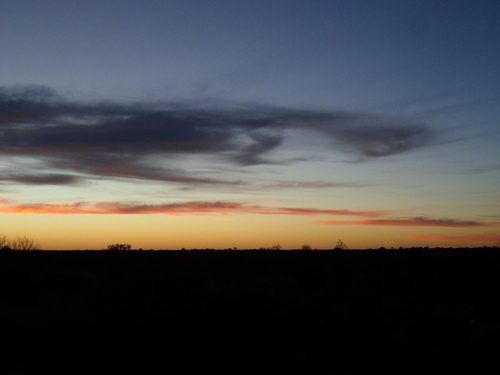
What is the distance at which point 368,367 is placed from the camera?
14.5m

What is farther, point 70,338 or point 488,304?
point 488,304

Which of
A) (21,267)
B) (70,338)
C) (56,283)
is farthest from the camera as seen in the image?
(21,267)

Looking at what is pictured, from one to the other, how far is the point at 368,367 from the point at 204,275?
2032cm

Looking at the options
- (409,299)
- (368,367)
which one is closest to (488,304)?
(409,299)

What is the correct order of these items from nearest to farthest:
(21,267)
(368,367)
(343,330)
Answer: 1. (368,367)
2. (343,330)
3. (21,267)

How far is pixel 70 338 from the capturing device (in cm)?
1656

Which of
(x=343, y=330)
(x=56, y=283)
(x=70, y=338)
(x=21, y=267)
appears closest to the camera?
(x=70, y=338)

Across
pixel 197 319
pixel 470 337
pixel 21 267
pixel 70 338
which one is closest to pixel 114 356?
pixel 70 338

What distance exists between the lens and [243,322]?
18531 millimetres

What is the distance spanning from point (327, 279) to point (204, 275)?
26.8 ft

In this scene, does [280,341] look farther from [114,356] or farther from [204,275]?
[204,275]

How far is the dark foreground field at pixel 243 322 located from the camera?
15.0 m

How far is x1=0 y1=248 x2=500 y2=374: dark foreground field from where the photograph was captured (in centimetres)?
1499

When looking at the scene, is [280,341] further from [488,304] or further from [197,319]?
[488,304]
